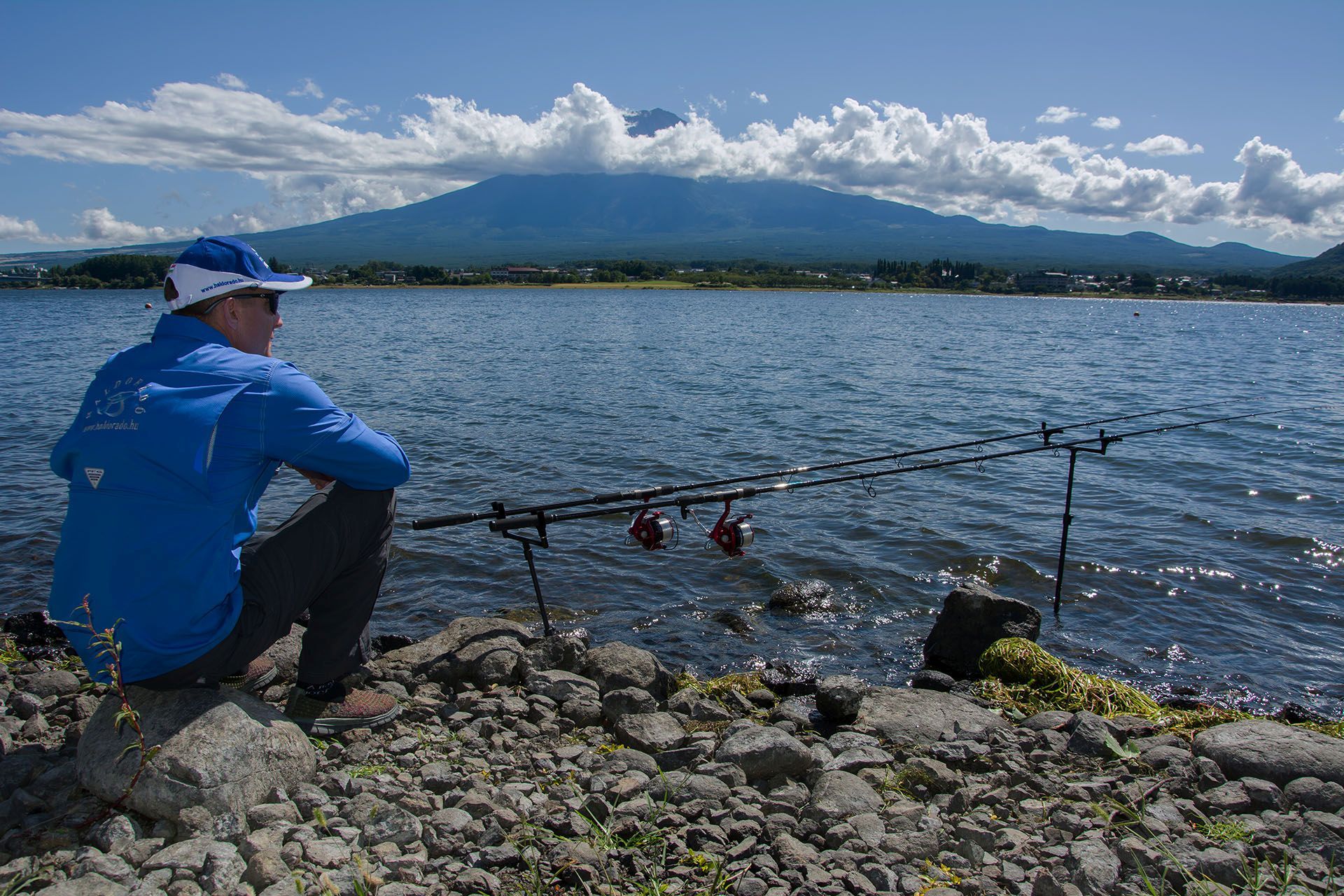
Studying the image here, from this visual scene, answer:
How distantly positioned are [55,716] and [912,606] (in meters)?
6.64

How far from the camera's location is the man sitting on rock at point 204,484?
10.2 feet

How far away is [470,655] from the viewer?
5230 millimetres

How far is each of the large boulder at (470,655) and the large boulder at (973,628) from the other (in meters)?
3.29

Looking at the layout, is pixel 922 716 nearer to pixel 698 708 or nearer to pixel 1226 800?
pixel 698 708

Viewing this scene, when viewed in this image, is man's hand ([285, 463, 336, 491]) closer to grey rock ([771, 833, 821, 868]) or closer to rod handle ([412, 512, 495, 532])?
rod handle ([412, 512, 495, 532])

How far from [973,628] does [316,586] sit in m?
4.99

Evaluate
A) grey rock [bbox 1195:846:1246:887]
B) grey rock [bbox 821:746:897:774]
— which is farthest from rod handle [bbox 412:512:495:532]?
grey rock [bbox 1195:846:1246:887]

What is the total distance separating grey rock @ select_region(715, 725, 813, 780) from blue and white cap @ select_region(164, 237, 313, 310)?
9.45ft

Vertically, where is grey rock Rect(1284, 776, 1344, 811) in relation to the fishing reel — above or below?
below

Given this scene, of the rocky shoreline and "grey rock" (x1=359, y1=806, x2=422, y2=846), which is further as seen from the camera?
"grey rock" (x1=359, y1=806, x2=422, y2=846)

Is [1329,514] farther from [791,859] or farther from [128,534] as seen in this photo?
[128,534]

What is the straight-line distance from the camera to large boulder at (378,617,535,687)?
5109 mm

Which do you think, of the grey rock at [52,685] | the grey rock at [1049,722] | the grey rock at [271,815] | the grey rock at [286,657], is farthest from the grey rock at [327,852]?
the grey rock at [1049,722]

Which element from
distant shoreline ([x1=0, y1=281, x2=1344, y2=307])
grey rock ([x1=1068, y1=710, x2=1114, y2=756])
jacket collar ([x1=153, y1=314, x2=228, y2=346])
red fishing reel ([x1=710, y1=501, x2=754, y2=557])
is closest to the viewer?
jacket collar ([x1=153, y1=314, x2=228, y2=346])
